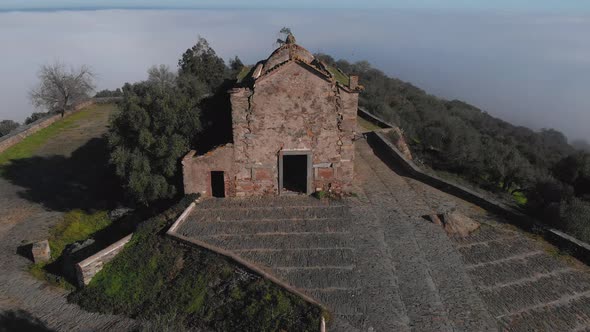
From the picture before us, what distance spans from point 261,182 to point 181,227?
10.8ft

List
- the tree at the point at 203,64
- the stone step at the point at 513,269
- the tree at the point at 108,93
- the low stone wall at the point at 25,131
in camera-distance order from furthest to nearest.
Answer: the tree at the point at 108,93 < the tree at the point at 203,64 < the low stone wall at the point at 25,131 < the stone step at the point at 513,269

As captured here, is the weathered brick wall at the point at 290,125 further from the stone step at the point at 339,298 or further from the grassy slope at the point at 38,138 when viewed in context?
the grassy slope at the point at 38,138

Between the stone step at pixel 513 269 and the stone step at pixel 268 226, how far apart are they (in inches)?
162

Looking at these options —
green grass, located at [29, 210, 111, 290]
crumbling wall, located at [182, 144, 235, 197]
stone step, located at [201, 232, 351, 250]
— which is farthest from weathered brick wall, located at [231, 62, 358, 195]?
green grass, located at [29, 210, 111, 290]

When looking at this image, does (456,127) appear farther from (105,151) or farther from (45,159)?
(45,159)

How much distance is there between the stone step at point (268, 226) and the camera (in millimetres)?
13539

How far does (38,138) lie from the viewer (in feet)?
90.5

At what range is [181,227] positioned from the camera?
545 inches

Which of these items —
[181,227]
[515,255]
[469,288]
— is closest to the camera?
[469,288]

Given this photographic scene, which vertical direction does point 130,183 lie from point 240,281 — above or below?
above

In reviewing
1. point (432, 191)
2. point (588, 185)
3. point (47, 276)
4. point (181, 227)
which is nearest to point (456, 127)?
point (588, 185)

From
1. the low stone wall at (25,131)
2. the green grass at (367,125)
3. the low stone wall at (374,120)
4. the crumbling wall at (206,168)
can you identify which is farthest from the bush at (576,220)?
the low stone wall at (25,131)

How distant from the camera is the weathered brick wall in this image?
14445mm

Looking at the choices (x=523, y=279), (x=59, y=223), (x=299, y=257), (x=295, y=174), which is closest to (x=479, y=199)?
(x=523, y=279)
